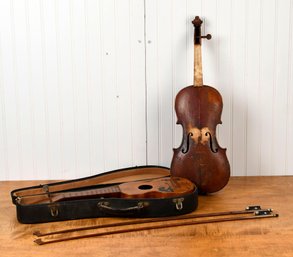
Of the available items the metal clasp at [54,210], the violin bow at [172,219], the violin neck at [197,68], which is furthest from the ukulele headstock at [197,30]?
the metal clasp at [54,210]

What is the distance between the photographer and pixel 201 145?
5.11ft

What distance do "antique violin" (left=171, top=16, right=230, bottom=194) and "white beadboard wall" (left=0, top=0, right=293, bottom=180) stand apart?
211 millimetres

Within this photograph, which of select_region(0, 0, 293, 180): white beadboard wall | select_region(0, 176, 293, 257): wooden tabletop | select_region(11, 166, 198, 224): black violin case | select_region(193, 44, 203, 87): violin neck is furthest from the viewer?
select_region(0, 0, 293, 180): white beadboard wall

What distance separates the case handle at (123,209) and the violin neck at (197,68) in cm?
47

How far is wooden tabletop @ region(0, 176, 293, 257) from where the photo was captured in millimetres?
1190

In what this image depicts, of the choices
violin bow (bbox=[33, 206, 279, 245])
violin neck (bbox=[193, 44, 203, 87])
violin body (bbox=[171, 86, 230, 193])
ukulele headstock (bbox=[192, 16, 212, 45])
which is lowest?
violin bow (bbox=[33, 206, 279, 245])

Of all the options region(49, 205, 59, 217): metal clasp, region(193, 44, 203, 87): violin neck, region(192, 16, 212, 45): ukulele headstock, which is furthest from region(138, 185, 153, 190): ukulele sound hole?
region(192, 16, 212, 45): ukulele headstock

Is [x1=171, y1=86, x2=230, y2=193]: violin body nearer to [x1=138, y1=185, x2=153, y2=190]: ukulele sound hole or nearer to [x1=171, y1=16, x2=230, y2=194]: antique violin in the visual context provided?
[x1=171, y1=16, x2=230, y2=194]: antique violin

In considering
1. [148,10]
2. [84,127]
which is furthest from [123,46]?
[84,127]

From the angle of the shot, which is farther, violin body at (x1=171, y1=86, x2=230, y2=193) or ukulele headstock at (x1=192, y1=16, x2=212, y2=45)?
ukulele headstock at (x1=192, y1=16, x2=212, y2=45)

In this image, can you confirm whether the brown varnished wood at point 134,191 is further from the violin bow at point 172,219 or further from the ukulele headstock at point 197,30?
the ukulele headstock at point 197,30

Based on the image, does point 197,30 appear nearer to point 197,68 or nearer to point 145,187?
point 197,68

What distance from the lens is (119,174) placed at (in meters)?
1.78

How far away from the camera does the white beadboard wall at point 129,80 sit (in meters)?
1.74
